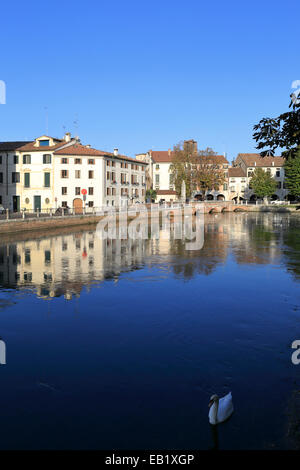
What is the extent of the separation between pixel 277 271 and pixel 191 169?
71.4 meters

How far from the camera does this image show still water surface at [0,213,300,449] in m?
7.57

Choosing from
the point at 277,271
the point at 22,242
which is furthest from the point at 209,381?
the point at 22,242

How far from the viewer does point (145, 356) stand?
432 inches

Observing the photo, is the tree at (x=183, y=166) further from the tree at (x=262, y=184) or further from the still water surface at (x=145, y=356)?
the still water surface at (x=145, y=356)

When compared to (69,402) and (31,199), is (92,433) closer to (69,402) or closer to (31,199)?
(69,402)

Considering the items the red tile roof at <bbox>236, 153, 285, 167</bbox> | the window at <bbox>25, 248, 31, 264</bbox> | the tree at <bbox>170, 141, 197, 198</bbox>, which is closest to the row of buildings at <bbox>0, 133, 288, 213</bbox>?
the tree at <bbox>170, 141, 197, 198</bbox>

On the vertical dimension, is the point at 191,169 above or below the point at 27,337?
above

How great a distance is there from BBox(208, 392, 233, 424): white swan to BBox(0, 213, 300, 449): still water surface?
6.5 inches

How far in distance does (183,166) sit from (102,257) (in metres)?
63.9

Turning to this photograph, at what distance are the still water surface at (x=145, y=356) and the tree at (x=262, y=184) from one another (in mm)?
87123

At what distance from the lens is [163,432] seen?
7.48 m

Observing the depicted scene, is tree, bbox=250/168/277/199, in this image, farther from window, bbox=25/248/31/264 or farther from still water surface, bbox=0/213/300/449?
still water surface, bbox=0/213/300/449

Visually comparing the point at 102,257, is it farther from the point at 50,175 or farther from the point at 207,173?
the point at 207,173
